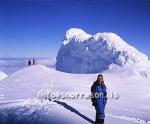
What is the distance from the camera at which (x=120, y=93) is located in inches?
1109

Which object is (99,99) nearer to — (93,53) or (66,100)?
(66,100)

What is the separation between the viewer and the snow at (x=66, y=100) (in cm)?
1270

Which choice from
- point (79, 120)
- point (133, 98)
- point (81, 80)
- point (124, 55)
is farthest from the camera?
point (124, 55)

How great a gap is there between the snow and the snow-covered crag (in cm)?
3007

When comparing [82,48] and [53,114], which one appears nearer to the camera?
[53,114]

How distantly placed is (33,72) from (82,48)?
4482cm

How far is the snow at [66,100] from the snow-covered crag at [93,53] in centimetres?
3007

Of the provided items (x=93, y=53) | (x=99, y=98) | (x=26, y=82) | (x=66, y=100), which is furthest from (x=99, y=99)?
(x=93, y=53)

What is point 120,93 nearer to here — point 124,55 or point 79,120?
point 79,120

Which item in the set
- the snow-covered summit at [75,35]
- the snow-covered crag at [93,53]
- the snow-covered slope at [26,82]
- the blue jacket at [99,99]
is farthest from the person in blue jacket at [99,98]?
the snow-covered summit at [75,35]

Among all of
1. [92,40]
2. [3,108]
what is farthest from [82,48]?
[3,108]

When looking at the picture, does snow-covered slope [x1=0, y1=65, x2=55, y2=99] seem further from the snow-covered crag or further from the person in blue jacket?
the snow-covered crag

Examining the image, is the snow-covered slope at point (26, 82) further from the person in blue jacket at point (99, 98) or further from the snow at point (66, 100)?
the person in blue jacket at point (99, 98)

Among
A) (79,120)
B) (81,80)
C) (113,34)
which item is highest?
(113,34)
